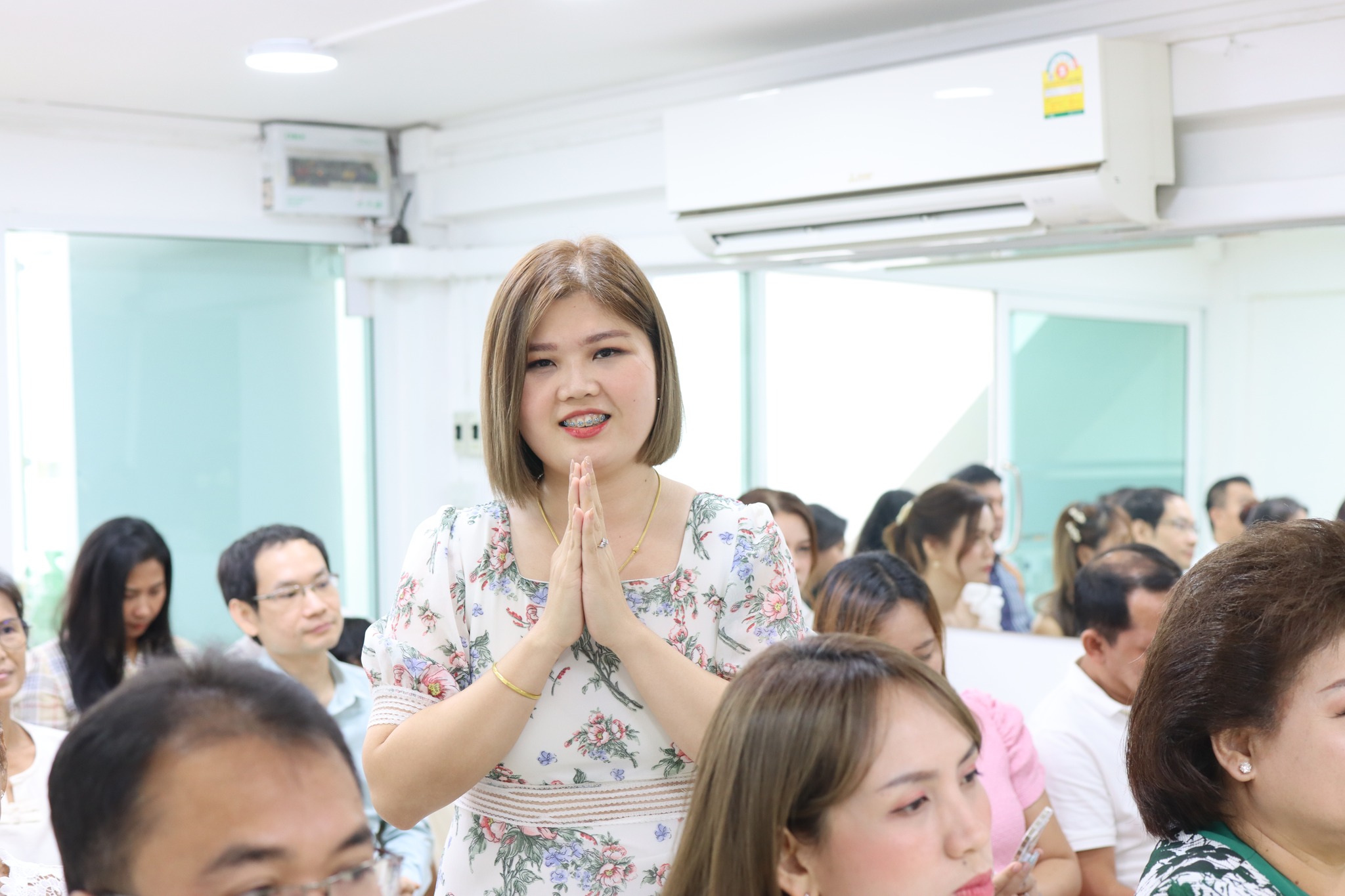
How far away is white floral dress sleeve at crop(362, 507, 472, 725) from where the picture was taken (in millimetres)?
1509

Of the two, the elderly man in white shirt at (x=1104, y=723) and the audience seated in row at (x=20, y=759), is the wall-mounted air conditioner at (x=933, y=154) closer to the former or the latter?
the elderly man in white shirt at (x=1104, y=723)

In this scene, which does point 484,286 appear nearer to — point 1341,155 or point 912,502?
point 912,502

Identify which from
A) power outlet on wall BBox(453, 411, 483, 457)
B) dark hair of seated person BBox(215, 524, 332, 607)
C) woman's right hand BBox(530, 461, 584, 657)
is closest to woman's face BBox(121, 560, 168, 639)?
dark hair of seated person BBox(215, 524, 332, 607)

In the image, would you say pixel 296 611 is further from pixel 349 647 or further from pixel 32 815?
pixel 32 815

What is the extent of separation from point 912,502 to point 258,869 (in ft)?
10.9

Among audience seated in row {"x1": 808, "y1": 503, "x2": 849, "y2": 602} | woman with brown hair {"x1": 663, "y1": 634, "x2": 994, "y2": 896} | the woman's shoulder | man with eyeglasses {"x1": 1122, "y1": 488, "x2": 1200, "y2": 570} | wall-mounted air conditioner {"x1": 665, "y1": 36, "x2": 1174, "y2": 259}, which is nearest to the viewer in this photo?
woman with brown hair {"x1": 663, "y1": 634, "x2": 994, "y2": 896}

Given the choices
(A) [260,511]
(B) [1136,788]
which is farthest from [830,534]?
(B) [1136,788]

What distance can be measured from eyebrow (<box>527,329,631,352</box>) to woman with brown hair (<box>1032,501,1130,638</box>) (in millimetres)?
2395

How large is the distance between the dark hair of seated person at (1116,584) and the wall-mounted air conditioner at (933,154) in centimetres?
81

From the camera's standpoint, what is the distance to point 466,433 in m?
4.82

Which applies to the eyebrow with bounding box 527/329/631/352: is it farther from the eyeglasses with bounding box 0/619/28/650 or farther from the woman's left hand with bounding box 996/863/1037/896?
the eyeglasses with bounding box 0/619/28/650

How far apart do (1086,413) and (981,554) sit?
50 centimetres

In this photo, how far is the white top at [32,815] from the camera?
2186 mm

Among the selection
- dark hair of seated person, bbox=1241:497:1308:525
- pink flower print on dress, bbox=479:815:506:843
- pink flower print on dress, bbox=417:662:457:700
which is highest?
dark hair of seated person, bbox=1241:497:1308:525
